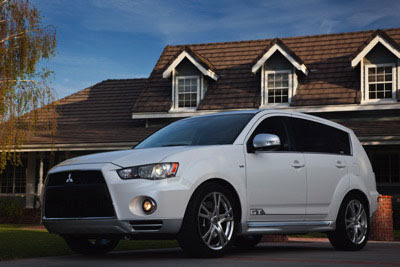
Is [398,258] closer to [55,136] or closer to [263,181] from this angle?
[263,181]

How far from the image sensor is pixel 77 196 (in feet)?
25.2

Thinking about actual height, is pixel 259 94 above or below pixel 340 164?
above

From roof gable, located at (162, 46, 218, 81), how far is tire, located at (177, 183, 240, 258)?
17.7m

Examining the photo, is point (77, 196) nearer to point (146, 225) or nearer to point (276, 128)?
point (146, 225)

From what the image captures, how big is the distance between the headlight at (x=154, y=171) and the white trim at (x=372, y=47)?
16.9 m

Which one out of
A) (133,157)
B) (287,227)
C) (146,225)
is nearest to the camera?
(146,225)

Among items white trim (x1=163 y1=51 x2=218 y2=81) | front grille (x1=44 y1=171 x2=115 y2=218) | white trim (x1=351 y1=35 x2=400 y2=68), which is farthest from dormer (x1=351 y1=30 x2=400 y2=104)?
front grille (x1=44 y1=171 x2=115 y2=218)

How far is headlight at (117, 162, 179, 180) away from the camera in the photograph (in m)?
7.31

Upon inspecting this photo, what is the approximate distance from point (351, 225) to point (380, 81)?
1494 cm

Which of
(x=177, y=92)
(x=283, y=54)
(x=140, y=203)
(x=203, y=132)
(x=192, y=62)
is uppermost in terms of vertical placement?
(x=283, y=54)

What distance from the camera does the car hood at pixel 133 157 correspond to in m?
7.44

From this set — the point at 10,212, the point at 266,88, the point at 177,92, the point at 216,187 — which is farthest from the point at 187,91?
the point at 216,187

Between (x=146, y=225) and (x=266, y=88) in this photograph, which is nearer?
(x=146, y=225)

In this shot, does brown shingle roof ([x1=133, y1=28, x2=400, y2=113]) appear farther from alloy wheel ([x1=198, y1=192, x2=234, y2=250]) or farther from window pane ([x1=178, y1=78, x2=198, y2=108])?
alloy wheel ([x1=198, y1=192, x2=234, y2=250])
